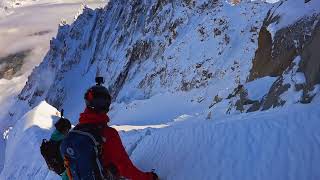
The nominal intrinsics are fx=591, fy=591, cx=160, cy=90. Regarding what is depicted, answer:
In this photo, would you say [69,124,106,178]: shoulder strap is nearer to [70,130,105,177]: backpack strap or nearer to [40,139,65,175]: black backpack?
[70,130,105,177]: backpack strap

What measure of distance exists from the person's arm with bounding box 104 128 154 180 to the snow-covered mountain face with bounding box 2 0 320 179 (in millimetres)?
1199

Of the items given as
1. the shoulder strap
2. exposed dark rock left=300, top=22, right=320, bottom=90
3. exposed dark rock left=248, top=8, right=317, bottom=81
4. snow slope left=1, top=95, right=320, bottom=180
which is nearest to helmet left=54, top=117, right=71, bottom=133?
snow slope left=1, top=95, right=320, bottom=180

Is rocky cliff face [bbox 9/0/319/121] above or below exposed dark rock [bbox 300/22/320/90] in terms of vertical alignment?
below

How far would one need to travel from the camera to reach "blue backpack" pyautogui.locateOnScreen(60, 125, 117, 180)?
230 inches

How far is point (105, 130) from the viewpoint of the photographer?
610 centimetres

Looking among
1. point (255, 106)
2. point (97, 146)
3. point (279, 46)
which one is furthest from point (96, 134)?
point (279, 46)

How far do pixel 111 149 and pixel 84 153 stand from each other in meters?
0.39

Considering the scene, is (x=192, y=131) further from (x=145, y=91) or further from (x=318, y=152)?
(x=145, y=91)

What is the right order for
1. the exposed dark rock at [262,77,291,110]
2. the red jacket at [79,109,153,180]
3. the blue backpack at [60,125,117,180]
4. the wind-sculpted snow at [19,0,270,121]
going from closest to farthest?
1. the blue backpack at [60,125,117,180]
2. the red jacket at [79,109,153,180]
3. the exposed dark rock at [262,77,291,110]
4. the wind-sculpted snow at [19,0,270,121]

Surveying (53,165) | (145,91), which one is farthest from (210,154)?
(145,91)

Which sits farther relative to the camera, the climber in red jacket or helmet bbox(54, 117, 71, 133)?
helmet bbox(54, 117, 71, 133)

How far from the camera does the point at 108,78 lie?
2586 inches

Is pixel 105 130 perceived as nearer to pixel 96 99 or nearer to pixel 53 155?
pixel 96 99

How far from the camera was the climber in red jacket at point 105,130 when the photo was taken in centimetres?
611
